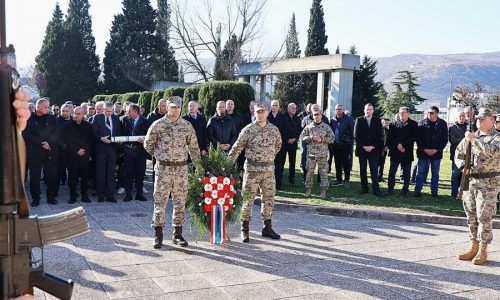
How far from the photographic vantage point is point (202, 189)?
7332 millimetres

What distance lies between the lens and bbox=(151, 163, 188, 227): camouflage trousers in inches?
277

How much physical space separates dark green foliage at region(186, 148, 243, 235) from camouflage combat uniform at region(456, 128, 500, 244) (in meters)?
3.40

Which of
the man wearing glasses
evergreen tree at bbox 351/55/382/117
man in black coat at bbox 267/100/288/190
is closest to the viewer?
the man wearing glasses

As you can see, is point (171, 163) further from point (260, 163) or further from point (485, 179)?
point (485, 179)

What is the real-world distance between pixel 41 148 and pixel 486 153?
26.9 ft

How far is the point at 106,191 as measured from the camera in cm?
1062

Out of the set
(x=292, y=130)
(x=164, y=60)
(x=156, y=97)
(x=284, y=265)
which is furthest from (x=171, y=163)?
(x=164, y=60)

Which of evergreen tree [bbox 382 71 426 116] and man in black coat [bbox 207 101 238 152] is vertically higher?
evergreen tree [bbox 382 71 426 116]

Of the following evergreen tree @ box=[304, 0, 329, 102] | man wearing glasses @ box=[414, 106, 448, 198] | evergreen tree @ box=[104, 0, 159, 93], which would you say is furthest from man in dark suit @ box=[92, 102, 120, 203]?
Answer: evergreen tree @ box=[304, 0, 329, 102]

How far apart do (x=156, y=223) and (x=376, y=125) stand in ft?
21.7

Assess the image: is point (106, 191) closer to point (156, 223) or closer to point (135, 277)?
point (156, 223)

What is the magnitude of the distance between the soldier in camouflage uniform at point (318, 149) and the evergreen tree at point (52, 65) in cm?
4220

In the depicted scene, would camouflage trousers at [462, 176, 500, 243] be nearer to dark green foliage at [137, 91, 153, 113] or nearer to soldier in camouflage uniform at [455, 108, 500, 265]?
soldier in camouflage uniform at [455, 108, 500, 265]

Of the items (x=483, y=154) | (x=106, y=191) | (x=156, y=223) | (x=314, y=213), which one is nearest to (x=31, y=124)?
(x=106, y=191)
